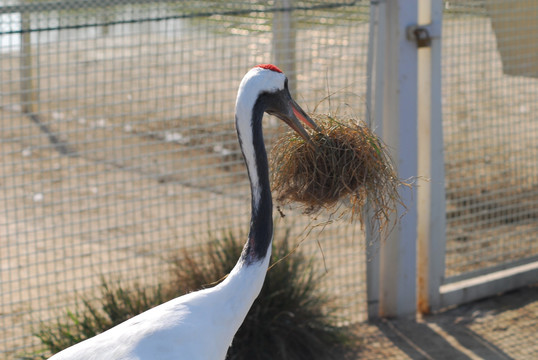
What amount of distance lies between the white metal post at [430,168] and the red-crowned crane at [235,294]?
76.8 inches

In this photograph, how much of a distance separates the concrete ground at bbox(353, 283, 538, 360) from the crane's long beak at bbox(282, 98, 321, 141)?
5.58ft

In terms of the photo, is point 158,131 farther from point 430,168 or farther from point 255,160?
point 255,160

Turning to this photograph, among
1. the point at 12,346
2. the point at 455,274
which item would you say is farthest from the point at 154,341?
the point at 455,274

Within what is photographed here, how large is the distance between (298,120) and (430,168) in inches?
74.4

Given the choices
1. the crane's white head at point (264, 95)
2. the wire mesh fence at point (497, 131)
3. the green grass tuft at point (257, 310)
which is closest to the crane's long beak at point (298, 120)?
the crane's white head at point (264, 95)

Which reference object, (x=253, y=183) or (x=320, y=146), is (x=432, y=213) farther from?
(x=253, y=183)

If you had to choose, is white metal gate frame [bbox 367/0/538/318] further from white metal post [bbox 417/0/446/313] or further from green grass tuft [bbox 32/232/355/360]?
green grass tuft [bbox 32/232/355/360]

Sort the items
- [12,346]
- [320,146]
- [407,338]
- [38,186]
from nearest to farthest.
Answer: [320,146], [12,346], [407,338], [38,186]

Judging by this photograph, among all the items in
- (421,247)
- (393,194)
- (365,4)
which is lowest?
(421,247)

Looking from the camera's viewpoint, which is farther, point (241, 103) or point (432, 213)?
point (432, 213)

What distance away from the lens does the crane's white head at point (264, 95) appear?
8.64 ft

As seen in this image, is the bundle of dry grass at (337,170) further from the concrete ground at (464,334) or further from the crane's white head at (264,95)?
the concrete ground at (464,334)

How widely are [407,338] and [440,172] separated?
0.96 m

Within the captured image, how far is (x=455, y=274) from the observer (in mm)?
4918
